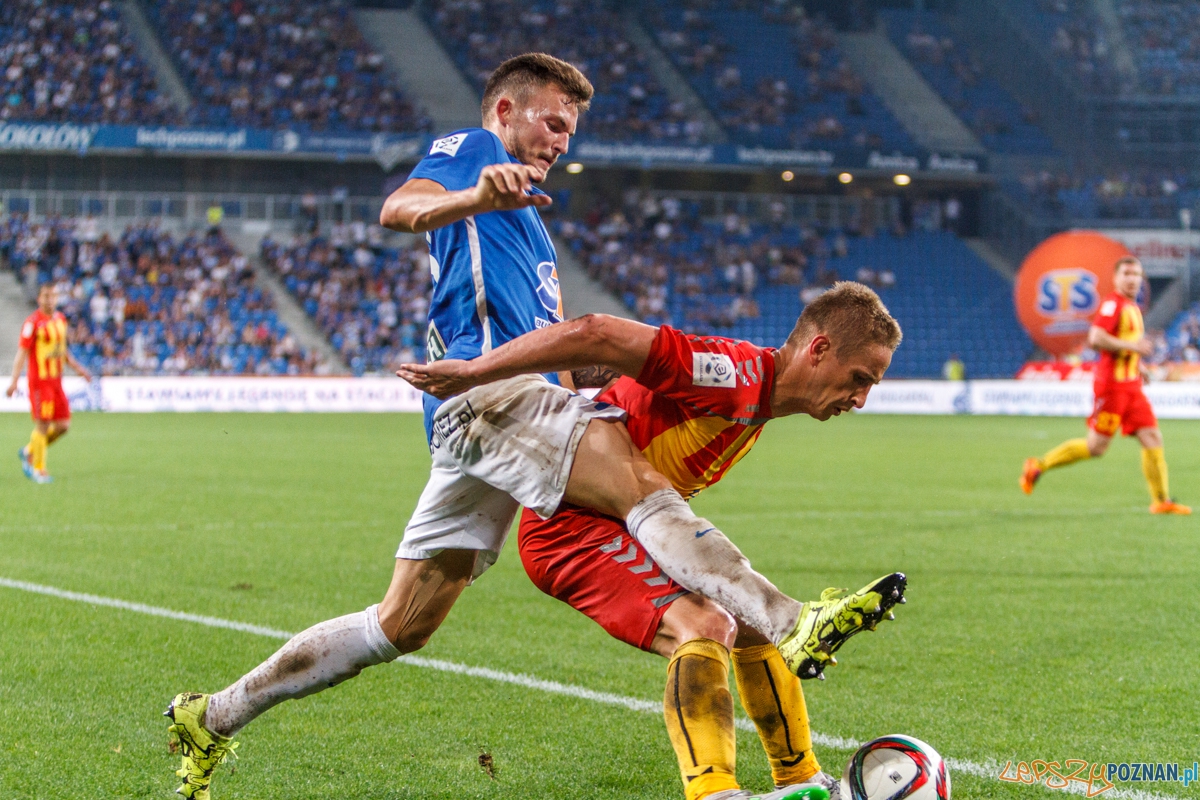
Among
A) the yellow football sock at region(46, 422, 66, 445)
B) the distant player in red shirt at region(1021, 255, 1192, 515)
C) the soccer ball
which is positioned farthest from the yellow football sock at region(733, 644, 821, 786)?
the yellow football sock at region(46, 422, 66, 445)

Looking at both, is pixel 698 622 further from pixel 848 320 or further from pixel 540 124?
pixel 540 124

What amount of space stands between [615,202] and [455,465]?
37563mm

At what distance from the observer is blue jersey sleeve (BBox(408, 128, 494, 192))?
344cm

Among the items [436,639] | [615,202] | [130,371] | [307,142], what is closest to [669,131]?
[615,202]

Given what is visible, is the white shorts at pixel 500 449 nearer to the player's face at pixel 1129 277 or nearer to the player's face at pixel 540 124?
the player's face at pixel 540 124

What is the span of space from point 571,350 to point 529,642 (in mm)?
3016

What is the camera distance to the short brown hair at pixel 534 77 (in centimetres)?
375

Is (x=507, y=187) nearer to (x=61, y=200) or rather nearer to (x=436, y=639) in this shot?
(x=436, y=639)

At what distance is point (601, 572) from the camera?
10.5 ft

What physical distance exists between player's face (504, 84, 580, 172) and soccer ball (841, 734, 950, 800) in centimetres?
197

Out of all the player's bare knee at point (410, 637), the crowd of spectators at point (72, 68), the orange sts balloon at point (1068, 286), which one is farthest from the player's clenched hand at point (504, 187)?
the crowd of spectators at point (72, 68)

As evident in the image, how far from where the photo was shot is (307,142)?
3584 cm

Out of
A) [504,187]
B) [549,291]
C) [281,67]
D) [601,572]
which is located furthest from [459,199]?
[281,67]

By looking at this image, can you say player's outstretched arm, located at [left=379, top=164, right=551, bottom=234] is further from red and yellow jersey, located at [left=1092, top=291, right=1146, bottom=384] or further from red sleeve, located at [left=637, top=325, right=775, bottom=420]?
red and yellow jersey, located at [left=1092, top=291, right=1146, bottom=384]
